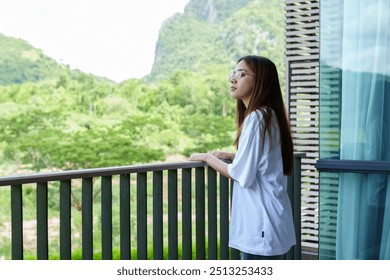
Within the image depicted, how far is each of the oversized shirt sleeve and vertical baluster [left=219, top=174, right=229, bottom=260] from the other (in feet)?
2.22

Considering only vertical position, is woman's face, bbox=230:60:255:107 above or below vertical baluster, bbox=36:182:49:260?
above

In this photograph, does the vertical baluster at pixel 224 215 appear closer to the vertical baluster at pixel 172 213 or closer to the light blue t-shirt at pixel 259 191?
the vertical baluster at pixel 172 213

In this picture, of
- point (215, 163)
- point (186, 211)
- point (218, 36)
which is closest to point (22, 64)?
point (218, 36)

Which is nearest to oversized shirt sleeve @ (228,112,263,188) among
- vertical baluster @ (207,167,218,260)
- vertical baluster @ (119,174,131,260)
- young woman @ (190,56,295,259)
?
young woman @ (190,56,295,259)

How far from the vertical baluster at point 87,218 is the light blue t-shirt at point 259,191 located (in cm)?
52

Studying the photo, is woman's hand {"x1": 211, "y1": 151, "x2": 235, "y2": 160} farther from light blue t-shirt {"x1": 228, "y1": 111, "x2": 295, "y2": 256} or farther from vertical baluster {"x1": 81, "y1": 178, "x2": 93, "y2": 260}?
vertical baluster {"x1": 81, "y1": 178, "x2": 93, "y2": 260}

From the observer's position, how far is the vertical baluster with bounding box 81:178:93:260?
230 centimetres

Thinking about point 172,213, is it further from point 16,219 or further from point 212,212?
point 16,219

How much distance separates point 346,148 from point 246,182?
2.60 ft

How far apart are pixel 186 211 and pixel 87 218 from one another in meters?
0.58

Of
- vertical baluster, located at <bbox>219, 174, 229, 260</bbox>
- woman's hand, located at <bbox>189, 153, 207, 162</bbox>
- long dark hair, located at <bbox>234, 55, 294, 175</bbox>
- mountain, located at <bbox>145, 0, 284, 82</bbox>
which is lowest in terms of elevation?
vertical baluster, located at <bbox>219, 174, 229, 260</bbox>

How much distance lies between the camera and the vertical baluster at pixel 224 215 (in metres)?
2.95
